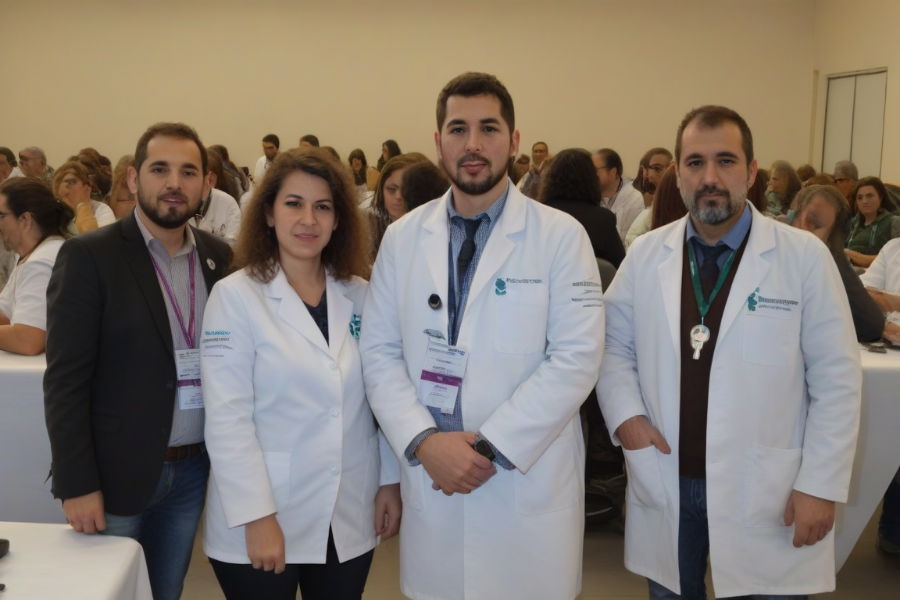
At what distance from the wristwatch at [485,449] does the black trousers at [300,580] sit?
44 cm

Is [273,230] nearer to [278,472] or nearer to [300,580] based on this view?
[278,472]

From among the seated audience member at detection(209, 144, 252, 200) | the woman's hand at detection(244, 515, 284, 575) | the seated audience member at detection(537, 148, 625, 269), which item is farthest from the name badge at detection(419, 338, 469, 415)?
the seated audience member at detection(209, 144, 252, 200)

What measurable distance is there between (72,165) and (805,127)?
442 inches

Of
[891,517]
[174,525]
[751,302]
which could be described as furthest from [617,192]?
[174,525]

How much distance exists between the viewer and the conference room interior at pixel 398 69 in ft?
40.7

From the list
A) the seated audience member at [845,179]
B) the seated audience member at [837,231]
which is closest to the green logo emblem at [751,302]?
the seated audience member at [837,231]

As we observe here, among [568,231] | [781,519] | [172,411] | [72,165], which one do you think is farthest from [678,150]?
[72,165]

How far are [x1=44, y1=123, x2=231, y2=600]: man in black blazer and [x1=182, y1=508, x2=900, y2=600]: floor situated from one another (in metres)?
1.10

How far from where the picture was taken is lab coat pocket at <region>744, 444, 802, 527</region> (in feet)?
6.37

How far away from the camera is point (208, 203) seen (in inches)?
211

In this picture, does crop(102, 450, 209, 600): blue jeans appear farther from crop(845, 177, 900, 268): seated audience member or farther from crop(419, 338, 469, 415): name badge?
crop(845, 177, 900, 268): seated audience member

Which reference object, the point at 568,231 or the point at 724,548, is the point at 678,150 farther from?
the point at 724,548

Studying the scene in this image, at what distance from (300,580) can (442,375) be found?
2.18 ft

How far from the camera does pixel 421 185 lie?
133 inches
